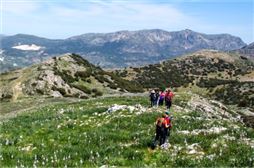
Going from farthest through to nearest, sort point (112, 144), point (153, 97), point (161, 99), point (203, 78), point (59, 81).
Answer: point (203, 78) → point (59, 81) → point (161, 99) → point (153, 97) → point (112, 144)

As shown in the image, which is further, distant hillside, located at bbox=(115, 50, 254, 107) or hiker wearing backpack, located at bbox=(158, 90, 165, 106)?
distant hillside, located at bbox=(115, 50, 254, 107)

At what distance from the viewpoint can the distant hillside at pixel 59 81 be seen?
68.4m

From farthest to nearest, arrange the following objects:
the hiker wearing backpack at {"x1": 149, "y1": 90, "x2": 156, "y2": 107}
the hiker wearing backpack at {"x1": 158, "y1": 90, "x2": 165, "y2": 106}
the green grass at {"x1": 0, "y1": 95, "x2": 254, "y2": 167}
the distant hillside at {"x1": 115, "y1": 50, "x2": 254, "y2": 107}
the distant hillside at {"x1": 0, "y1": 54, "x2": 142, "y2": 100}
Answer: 1. the distant hillside at {"x1": 115, "y1": 50, "x2": 254, "y2": 107}
2. the distant hillside at {"x1": 0, "y1": 54, "x2": 142, "y2": 100}
3. the hiker wearing backpack at {"x1": 158, "y1": 90, "x2": 165, "y2": 106}
4. the hiker wearing backpack at {"x1": 149, "y1": 90, "x2": 156, "y2": 107}
5. the green grass at {"x1": 0, "y1": 95, "x2": 254, "y2": 167}

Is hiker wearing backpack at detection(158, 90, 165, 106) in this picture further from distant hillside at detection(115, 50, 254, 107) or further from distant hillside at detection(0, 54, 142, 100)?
distant hillside at detection(115, 50, 254, 107)

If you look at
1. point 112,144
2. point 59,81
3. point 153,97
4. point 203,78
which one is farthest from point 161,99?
Answer: point 203,78

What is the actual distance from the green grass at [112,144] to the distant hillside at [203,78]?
247 feet

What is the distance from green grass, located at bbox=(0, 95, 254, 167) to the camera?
63.8ft

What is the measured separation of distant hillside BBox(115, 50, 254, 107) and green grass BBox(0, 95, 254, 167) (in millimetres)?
75177

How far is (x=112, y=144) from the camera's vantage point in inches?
909

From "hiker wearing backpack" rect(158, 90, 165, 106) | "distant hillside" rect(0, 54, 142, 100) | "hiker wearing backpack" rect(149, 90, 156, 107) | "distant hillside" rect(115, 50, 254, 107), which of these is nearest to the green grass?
"hiker wearing backpack" rect(149, 90, 156, 107)

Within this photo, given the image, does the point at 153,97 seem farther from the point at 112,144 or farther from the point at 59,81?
the point at 59,81

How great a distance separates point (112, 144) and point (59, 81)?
163 ft

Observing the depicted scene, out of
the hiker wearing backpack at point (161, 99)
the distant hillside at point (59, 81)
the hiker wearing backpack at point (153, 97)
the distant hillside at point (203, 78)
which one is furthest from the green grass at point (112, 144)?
the distant hillside at point (203, 78)

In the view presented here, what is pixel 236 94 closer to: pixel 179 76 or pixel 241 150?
pixel 179 76
